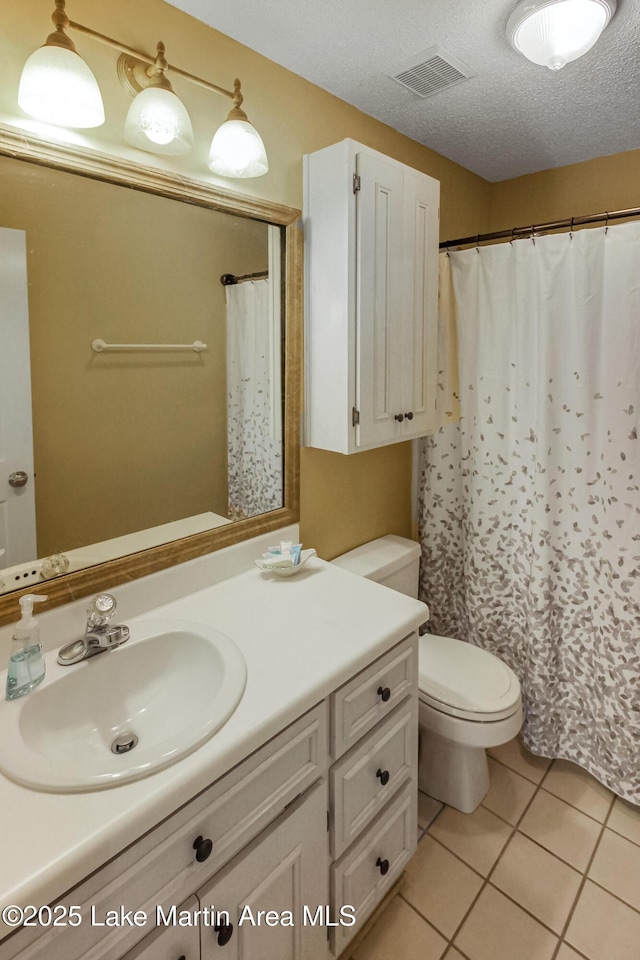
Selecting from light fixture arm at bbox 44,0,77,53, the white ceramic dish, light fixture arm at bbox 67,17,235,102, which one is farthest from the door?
the white ceramic dish

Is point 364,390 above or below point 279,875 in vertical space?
above

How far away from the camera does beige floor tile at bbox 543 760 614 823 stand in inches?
70.7

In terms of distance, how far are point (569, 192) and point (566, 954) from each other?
8.92ft

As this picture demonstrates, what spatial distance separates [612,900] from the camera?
1.48m

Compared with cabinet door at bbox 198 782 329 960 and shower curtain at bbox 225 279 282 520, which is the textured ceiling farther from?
cabinet door at bbox 198 782 329 960

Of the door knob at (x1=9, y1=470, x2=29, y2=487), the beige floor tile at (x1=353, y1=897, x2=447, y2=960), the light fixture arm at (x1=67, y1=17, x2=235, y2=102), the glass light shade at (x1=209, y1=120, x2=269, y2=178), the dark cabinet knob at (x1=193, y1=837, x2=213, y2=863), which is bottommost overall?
the beige floor tile at (x1=353, y1=897, x2=447, y2=960)

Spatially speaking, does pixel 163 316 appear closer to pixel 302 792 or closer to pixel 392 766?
pixel 302 792

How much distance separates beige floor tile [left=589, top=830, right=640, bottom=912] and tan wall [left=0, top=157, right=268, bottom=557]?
63.1 inches

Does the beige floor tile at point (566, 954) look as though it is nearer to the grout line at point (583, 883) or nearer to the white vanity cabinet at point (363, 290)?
the grout line at point (583, 883)

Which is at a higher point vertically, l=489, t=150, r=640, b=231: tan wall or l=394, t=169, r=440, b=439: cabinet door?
l=489, t=150, r=640, b=231: tan wall

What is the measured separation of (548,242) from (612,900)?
6.71 feet

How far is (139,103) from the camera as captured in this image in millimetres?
1152

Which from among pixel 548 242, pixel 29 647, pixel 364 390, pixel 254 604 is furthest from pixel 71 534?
pixel 548 242

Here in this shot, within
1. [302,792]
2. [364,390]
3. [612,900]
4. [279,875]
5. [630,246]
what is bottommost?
[612,900]
